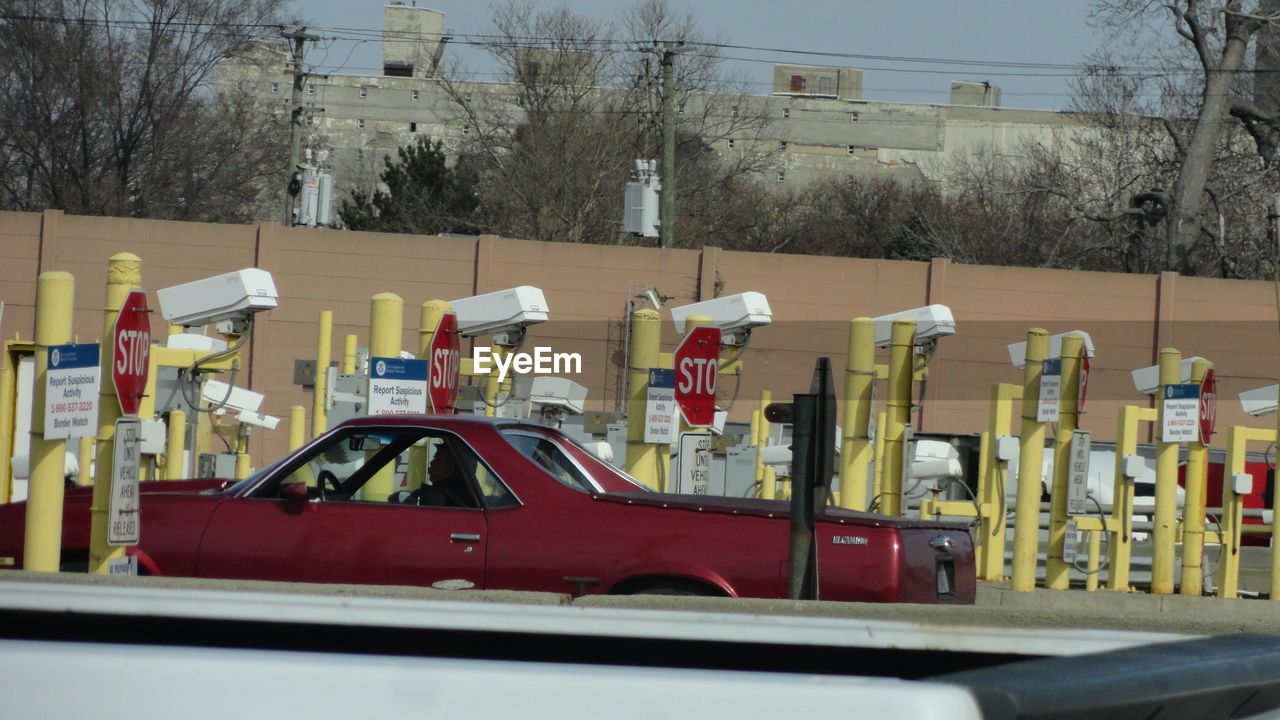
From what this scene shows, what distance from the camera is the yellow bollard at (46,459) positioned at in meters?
7.34

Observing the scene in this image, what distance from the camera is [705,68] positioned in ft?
163

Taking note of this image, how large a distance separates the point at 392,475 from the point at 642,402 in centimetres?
280

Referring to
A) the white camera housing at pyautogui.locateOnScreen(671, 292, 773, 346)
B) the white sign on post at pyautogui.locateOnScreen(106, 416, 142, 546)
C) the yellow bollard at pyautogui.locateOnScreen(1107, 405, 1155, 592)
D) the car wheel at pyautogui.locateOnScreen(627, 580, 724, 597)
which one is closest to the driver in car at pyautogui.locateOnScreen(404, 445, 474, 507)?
the car wheel at pyautogui.locateOnScreen(627, 580, 724, 597)

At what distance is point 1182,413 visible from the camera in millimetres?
11375

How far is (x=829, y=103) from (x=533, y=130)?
3550cm

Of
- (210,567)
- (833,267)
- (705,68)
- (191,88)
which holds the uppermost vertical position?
(705,68)

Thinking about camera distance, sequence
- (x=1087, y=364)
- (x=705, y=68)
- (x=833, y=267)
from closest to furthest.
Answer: (x=1087, y=364) < (x=833, y=267) < (x=705, y=68)

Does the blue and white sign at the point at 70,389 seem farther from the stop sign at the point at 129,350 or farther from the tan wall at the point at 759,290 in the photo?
the tan wall at the point at 759,290

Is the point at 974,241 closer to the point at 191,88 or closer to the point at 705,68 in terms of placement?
the point at 705,68

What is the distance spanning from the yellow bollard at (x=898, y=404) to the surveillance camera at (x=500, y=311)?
2.84 meters

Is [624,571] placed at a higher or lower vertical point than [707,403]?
lower

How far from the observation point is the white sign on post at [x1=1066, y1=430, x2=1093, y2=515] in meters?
11.2

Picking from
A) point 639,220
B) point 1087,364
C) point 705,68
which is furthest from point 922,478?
point 705,68

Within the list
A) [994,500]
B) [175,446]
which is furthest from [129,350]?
[994,500]
